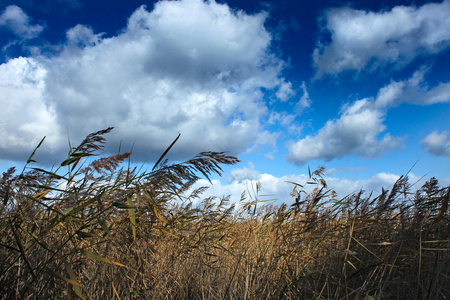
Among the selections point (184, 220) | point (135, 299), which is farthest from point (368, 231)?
point (135, 299)

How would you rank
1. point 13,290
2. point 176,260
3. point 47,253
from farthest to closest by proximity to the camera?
point 176,260, point 47,253, point 13,290

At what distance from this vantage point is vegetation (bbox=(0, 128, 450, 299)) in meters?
2.49

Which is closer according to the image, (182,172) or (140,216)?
(182,172)

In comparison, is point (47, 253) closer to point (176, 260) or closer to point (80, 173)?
point (80, 173)

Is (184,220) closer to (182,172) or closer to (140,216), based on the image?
(140,216)

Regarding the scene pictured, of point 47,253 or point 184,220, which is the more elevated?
point 184,220

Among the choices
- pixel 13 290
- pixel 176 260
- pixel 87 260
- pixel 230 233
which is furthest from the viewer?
pixel 230 233

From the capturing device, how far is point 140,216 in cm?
306

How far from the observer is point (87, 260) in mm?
2932

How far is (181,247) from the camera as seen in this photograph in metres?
3.67

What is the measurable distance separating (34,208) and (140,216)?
978 millimetres

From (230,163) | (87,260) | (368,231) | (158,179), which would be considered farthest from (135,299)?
(368,231)

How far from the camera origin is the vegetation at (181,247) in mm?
2494

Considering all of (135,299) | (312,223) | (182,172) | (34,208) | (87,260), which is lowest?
(135,299)
